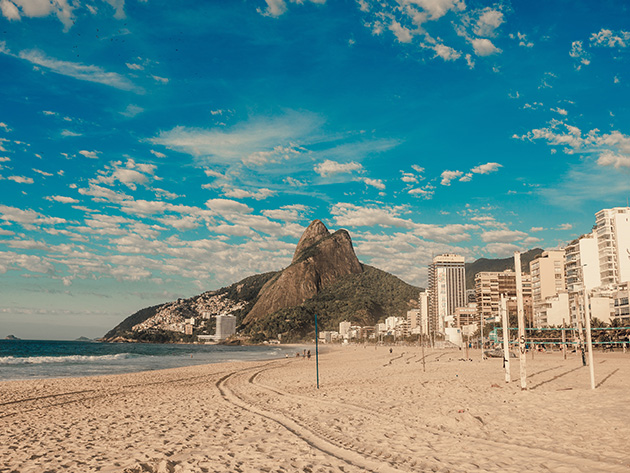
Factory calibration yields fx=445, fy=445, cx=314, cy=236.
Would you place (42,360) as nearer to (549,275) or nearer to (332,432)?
(332,432)

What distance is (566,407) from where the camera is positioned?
42.1 ft

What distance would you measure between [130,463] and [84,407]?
383 inches

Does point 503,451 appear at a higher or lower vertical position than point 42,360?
higher

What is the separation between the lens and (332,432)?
32.8ft

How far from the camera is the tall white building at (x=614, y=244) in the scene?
274ft

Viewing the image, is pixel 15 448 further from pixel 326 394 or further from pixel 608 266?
pixel 608 266

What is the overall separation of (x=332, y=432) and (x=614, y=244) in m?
94.9

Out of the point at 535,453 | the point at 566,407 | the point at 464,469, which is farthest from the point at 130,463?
the point at 566,407

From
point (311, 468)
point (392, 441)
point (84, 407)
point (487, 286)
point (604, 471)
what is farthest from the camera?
point (487, 286)

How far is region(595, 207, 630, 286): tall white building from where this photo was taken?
3287 inches

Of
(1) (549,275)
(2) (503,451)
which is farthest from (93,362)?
(1) (549,275)

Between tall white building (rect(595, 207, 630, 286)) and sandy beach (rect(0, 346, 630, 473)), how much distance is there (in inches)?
3146

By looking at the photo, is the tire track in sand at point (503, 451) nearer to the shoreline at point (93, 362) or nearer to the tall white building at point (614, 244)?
the shoreline at point (93, 362)

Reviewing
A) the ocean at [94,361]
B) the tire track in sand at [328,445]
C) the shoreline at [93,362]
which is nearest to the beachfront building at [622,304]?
the shoreline at [93,362]
